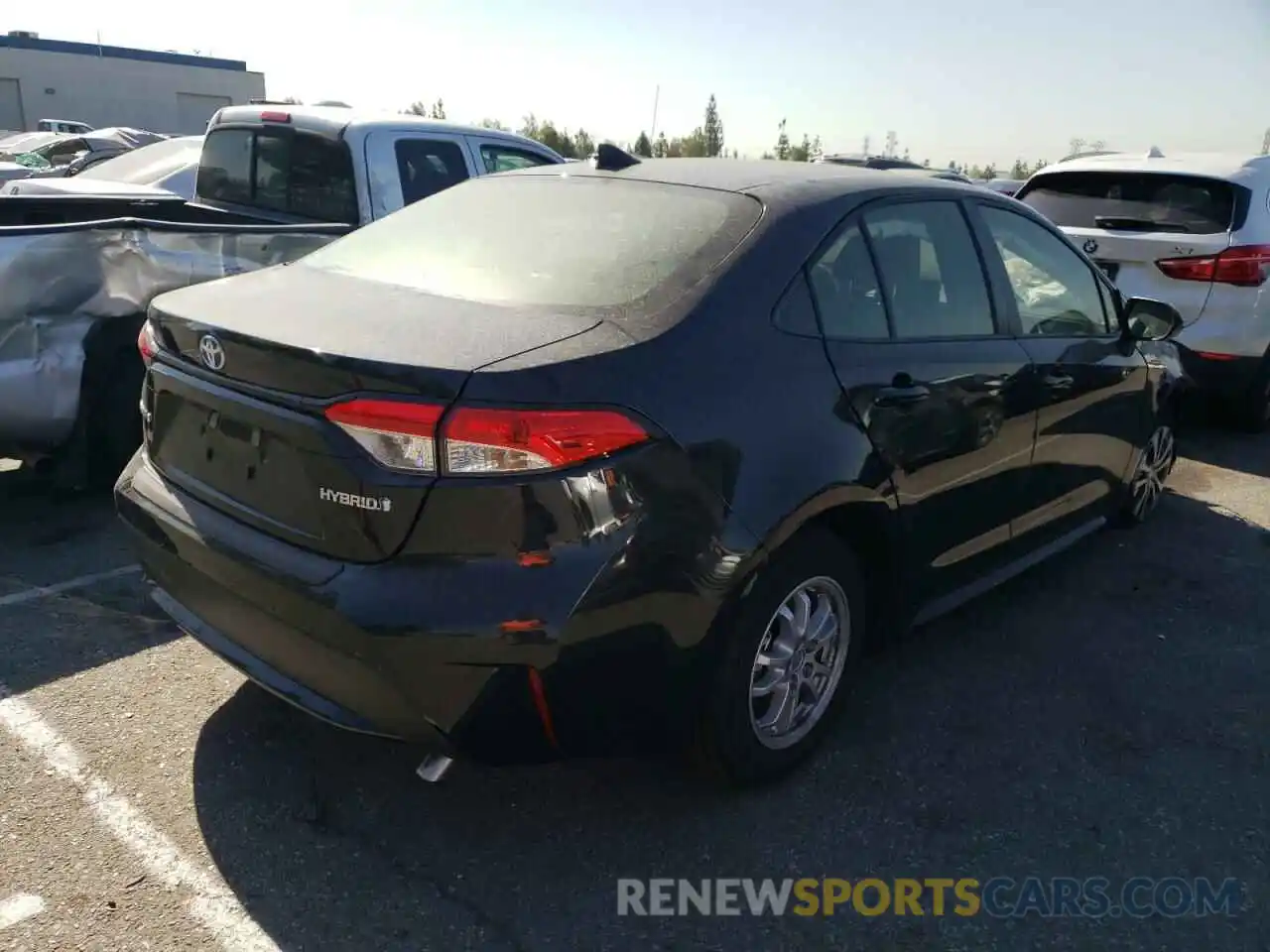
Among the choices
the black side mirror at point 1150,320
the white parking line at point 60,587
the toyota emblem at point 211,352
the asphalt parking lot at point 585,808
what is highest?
the toyota emblem at point 211,352

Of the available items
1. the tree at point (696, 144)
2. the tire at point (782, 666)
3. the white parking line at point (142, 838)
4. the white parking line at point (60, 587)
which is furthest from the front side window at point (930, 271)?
the tree at point (696, 144)

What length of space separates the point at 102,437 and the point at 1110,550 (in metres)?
4.66

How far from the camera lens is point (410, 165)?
20.7ft

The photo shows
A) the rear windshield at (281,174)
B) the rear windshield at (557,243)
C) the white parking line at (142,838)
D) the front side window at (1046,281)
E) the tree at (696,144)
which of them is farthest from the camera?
the tree at (696,144)

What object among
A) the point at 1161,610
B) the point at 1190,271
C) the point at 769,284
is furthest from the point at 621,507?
the point at 1190,271

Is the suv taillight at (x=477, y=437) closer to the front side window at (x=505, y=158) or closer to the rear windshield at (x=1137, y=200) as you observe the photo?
the front side window at (x=505, y=158)

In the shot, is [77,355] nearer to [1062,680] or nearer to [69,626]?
[69,626]

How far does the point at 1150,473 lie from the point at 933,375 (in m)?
2.53

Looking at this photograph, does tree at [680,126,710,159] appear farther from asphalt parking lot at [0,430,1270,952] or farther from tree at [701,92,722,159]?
asphalt parking lot at [0,430,1270,952]

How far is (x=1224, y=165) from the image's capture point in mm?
6340

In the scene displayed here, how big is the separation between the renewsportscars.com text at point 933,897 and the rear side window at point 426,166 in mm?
4782

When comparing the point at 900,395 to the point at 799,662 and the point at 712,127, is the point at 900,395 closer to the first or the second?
the point at 799,662

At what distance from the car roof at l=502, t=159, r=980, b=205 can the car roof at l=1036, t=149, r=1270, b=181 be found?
356cm

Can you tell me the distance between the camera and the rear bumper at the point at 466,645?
2.15 metres
